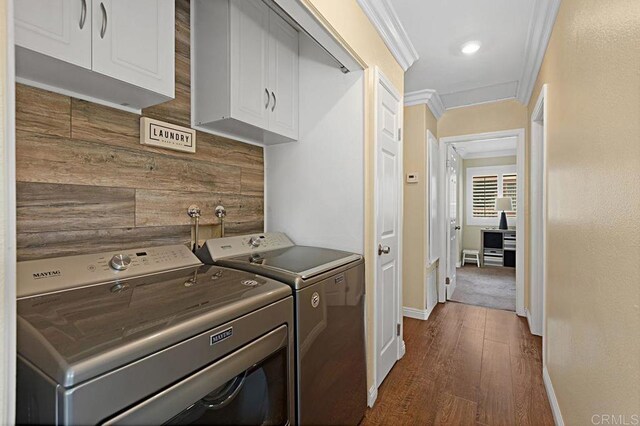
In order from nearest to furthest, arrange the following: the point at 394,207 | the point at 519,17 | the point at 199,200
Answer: the point at 199,200, the point at 519,17, the point at 394,207

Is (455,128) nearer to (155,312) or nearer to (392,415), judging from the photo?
(392,415)

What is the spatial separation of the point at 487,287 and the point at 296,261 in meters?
4.10

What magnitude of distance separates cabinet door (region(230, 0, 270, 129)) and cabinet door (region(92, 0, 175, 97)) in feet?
1.07

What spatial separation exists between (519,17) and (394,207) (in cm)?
153

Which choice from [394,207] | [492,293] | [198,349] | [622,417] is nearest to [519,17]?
[394,207]

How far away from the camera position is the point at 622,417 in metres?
0.94

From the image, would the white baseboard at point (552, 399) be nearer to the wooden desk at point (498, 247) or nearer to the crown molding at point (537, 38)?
the crown molding at point (537, 38)

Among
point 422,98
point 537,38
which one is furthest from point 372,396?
point 422,98

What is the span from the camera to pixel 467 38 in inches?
92.0

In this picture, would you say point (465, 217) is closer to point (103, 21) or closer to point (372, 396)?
point (372, 396)

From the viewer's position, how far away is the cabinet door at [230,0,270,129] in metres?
1.58

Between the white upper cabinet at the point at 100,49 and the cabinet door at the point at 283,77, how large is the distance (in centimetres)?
62

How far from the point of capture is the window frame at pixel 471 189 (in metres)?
6.35

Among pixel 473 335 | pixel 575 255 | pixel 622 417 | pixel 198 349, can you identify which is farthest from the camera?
pixel 473 335
